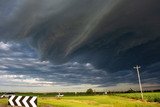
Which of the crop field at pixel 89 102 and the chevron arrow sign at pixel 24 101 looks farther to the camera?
the crop field at pixel 89 102

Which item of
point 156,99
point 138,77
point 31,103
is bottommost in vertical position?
point 31,103

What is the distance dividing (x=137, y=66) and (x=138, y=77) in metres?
4.05

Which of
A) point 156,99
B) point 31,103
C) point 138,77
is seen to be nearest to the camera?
point 31,103

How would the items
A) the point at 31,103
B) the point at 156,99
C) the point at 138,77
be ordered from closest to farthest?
the point at 31,103
the point at 156,99
the point at 138,77

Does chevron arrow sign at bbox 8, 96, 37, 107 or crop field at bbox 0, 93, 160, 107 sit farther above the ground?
crop field at bbox 0, 93, 160, 107

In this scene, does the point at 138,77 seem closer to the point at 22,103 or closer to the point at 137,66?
the point at 137,66

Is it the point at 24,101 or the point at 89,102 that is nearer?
the point at 24,101

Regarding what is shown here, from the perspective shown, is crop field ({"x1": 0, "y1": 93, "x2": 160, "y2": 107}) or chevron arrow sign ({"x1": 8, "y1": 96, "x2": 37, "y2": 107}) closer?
chevron arrow sign ({"x1": 8, "y1": 96, "x2": 37, "y2": 107})

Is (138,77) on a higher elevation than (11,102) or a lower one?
higher

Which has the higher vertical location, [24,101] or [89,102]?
[89,102]

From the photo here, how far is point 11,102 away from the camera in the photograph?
14.6 metres

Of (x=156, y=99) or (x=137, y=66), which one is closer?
(x=156, y=99)

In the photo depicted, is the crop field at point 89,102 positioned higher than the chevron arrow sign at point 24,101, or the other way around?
the crop field at point 89,102

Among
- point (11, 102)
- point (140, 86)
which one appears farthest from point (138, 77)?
point (11, 102)
